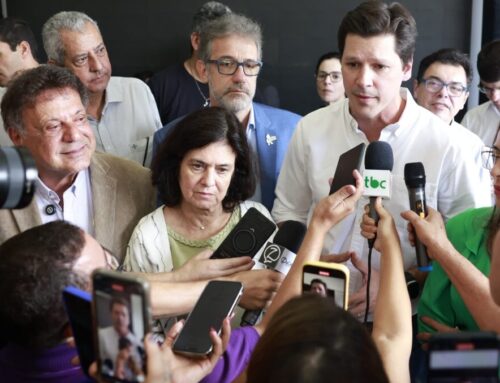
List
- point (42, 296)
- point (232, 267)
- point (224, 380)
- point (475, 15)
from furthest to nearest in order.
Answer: point (475, 15) → point (232, 267) → point (224, 380) → point (42, 296)

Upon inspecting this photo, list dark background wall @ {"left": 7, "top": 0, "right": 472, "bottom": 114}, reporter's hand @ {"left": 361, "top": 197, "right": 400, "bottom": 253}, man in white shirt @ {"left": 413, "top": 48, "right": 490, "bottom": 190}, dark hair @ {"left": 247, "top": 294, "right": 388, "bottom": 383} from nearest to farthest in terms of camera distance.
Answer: dark hair @ {"left": 247, "top": 294, "right": 388, "bottom": 383}
reporter's hand @ {"left": 361, "top": 197, "right": 400, "bottom": 253}
man in white shirt @ {"left": 413, "top": 48, "right": 490, "bottom": 190}
dark background wall @ {"left": 7, "top": 0, "right": 472, "bottom": 114}

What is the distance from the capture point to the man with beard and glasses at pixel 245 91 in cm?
267

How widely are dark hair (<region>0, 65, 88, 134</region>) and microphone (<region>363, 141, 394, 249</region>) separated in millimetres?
991

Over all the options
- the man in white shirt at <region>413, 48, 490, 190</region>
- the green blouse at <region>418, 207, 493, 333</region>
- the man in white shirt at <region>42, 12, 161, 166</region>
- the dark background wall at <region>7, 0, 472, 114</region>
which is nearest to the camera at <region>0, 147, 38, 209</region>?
the green blouse at <region>418, 207, 493, 333</region>

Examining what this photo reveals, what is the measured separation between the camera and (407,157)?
220 cm

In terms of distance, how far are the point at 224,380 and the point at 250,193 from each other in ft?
2.95

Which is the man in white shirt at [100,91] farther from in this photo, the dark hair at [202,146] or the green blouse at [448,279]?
the green blouse at [448,279]

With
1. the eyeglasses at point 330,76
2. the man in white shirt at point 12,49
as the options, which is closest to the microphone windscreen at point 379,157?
the man in white shirt at point 12,49

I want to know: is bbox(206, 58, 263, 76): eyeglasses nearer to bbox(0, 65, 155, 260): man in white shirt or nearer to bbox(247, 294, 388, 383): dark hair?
bbox(0, 65, 155, 260): man in white shirt

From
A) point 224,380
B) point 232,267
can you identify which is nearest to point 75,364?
point 224,380

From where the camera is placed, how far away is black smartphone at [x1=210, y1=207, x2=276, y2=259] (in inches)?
79.0

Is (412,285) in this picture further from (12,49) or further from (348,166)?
(12,49)

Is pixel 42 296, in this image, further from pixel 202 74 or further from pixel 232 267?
pixel 202 74

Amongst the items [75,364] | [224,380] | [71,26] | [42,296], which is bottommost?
[224,380]
